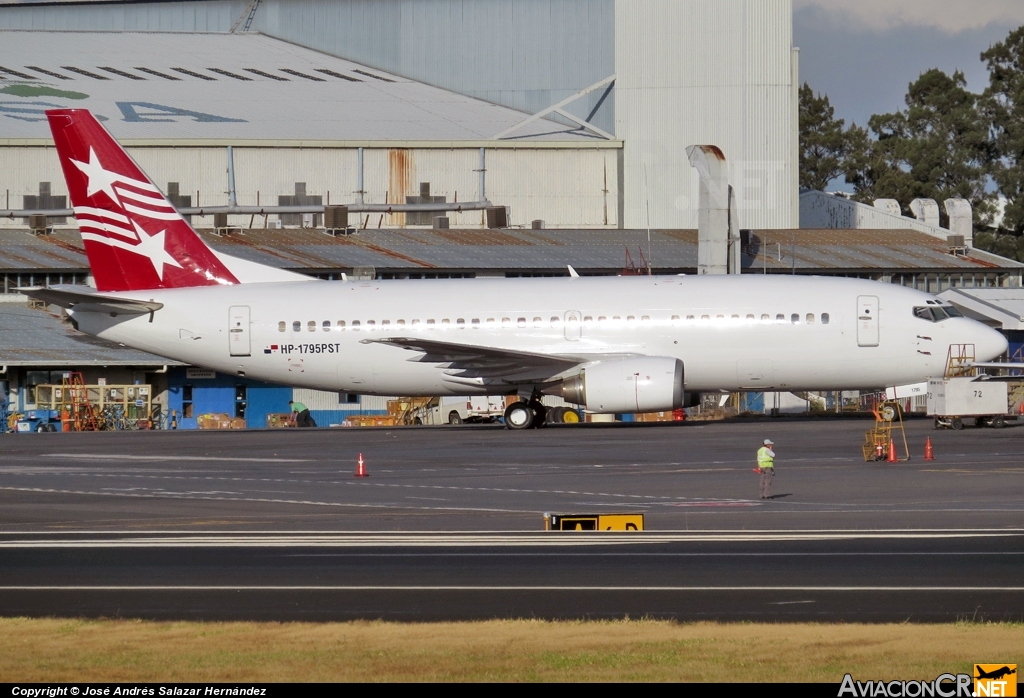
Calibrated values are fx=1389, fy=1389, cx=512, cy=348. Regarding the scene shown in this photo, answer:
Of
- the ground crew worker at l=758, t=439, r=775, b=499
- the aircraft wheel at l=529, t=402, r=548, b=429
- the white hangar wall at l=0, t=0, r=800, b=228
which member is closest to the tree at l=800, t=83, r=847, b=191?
the white hangar wall at l=0, t=0, r=800, b=228

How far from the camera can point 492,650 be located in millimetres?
11672

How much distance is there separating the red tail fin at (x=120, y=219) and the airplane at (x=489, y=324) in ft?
0.14

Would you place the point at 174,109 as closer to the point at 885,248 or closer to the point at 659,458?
the point at 885,248

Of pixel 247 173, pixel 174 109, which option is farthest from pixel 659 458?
pixel 174 109

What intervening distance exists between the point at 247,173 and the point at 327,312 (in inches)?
1499

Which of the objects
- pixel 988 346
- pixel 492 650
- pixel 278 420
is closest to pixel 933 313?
pixel 988 346

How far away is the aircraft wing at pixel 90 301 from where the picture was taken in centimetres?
3978

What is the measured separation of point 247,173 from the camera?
77125 millimetres

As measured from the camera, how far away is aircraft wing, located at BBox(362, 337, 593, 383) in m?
38.5

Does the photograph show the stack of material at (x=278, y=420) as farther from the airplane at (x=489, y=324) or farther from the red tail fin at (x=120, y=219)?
the red tail fin at (x=120, y=219)

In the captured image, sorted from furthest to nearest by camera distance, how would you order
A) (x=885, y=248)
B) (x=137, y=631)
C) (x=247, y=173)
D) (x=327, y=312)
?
1. (x=247, y=173)
2. (x=885, y=248)
3. (x=327, y=312)
4. (x=137, y=631)

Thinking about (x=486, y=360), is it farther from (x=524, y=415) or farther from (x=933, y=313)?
(x=933, y=313)

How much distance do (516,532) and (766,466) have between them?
5286mm

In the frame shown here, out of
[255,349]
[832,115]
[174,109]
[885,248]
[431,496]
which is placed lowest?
[431,496]
